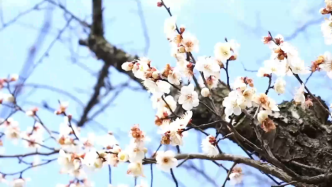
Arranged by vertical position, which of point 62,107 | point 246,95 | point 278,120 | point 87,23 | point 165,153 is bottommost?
point 165,153

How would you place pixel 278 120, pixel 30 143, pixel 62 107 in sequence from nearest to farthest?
pixel 278 120 < pixel 62 107 < pixel 30 143

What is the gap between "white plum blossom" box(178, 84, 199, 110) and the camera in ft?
2.89

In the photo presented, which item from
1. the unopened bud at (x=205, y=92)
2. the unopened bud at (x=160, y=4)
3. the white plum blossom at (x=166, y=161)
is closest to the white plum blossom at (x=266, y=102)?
the unopened bud at (x=205, y=92)

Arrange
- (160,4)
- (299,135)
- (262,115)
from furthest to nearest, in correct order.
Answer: (299,135) < (160,4) < (262,115)

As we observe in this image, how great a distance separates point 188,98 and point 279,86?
0.22 meters

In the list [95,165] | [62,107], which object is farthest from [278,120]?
[62,107]

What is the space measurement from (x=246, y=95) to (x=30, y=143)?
3.69ft

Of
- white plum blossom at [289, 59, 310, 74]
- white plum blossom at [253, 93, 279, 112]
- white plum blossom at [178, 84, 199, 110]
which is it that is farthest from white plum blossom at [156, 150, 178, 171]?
white plum blossom at [289, 59, 310, 74]

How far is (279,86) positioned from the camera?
901 mm

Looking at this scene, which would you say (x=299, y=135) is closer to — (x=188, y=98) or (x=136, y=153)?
(x=188, y=98)

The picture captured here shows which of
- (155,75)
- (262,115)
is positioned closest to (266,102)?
(262,115)

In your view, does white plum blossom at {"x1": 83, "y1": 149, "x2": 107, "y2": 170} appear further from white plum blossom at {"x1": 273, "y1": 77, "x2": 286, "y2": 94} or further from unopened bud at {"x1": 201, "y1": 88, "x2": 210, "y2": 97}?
white plum blossom at {"x1": 273, "y1": 77, "x2": 286, "y2": 94}

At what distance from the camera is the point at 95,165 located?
0.90 m

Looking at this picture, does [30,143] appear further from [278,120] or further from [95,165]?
[278,120]
